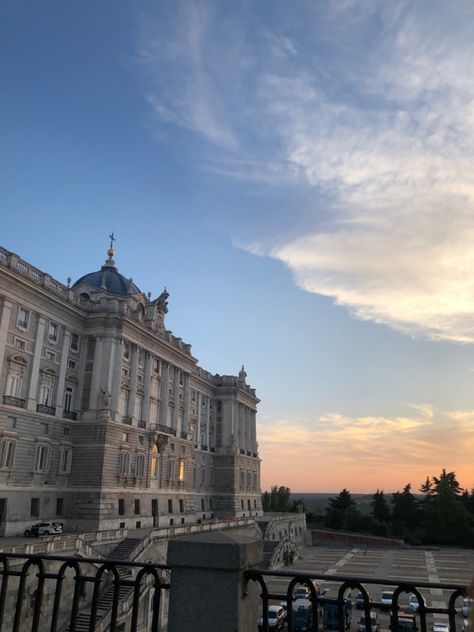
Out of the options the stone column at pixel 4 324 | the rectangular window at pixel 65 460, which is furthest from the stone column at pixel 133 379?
the stone column at pixel 4 324

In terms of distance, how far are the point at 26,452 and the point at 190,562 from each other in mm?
35007

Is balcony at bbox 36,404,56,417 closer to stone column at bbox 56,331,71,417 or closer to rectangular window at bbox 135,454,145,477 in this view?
stone column at bbox 56,331,71,417

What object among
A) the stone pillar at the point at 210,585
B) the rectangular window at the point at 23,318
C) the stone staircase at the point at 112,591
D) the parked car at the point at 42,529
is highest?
the rectangular window at the point at 23,318

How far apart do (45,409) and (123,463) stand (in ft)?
29.0

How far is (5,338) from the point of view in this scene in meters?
35.5

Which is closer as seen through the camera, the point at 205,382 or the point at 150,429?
the point at 150,429

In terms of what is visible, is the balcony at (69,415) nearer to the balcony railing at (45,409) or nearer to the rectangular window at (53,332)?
the balcony railing at (45,409)

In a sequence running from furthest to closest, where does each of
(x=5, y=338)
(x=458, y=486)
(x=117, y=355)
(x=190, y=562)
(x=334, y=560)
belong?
1. (x=458, y=486)
2. (x=334, y=560)
3. (x=117, y=355)
4. (x=5, y=338)
5. (x=190, y=562)

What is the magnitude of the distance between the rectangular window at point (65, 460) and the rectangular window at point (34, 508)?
3270 mm

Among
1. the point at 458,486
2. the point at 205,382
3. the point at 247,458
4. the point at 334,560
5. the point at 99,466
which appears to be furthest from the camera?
the point at 458,486

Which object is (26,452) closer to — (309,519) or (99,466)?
(99,466)

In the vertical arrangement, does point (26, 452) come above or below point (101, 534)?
above

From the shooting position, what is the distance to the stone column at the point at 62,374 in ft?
134

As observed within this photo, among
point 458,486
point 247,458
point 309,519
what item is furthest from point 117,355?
point 458,486
